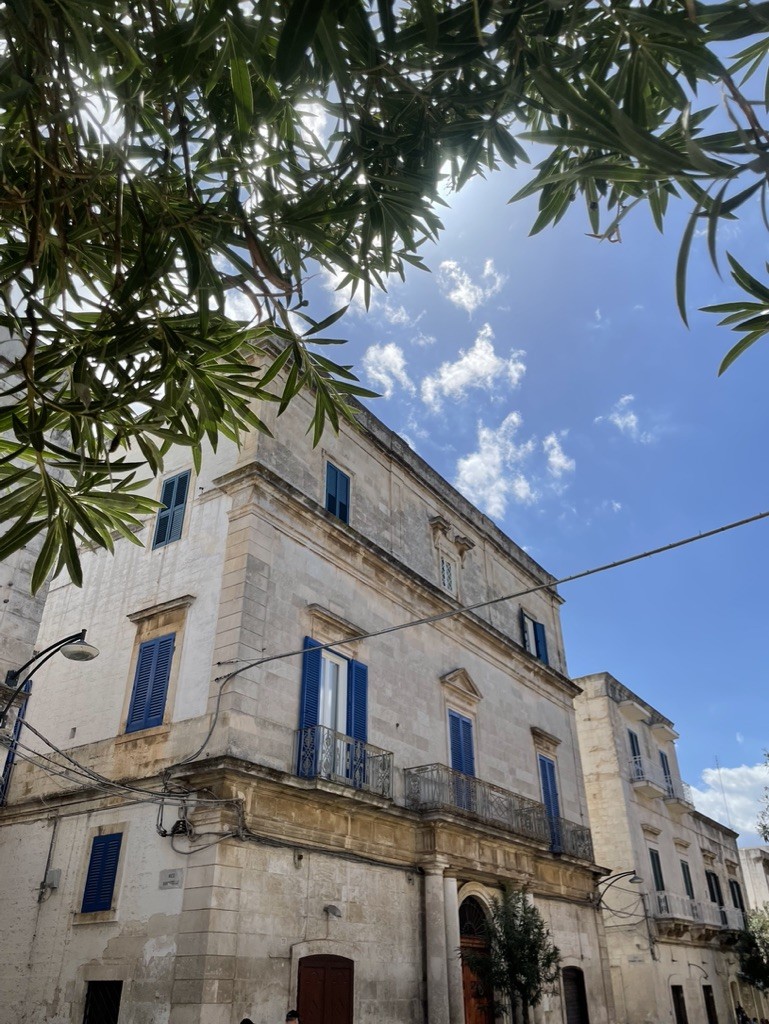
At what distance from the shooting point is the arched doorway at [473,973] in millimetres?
13305

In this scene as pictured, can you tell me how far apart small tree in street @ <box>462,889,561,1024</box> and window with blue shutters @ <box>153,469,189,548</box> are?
8.42 m


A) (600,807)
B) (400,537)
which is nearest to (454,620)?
(400,537)

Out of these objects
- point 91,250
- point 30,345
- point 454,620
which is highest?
point 454,620

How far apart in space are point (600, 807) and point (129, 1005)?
56.5ft

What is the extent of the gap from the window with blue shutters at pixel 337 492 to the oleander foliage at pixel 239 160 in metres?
A: 9.49

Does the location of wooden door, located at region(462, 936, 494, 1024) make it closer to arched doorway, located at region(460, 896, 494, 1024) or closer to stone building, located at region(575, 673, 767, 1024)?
arched doorway, located at region(460, 896, 494, 1024)

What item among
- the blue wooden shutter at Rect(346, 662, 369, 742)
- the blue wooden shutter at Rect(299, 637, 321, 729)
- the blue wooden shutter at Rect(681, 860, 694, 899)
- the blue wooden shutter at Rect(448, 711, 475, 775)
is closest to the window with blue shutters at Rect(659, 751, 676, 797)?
the blue wooden shutter at Rect(681, 860, 694, 899)

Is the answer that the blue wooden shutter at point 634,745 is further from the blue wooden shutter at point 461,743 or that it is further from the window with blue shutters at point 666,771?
the blue wooden shutter at point 461,743

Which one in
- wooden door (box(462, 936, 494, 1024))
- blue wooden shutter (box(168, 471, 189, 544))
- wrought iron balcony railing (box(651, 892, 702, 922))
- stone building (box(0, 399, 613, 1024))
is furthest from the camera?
wrought iron balcony railing (box(651, 892, 702, 922))

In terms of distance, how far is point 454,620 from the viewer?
16.5 m

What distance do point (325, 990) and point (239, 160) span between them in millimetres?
10383

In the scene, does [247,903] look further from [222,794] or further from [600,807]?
[600,807]

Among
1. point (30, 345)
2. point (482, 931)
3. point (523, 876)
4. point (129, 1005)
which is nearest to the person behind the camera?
point (30, 345)

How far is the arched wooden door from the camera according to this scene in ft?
33.2
